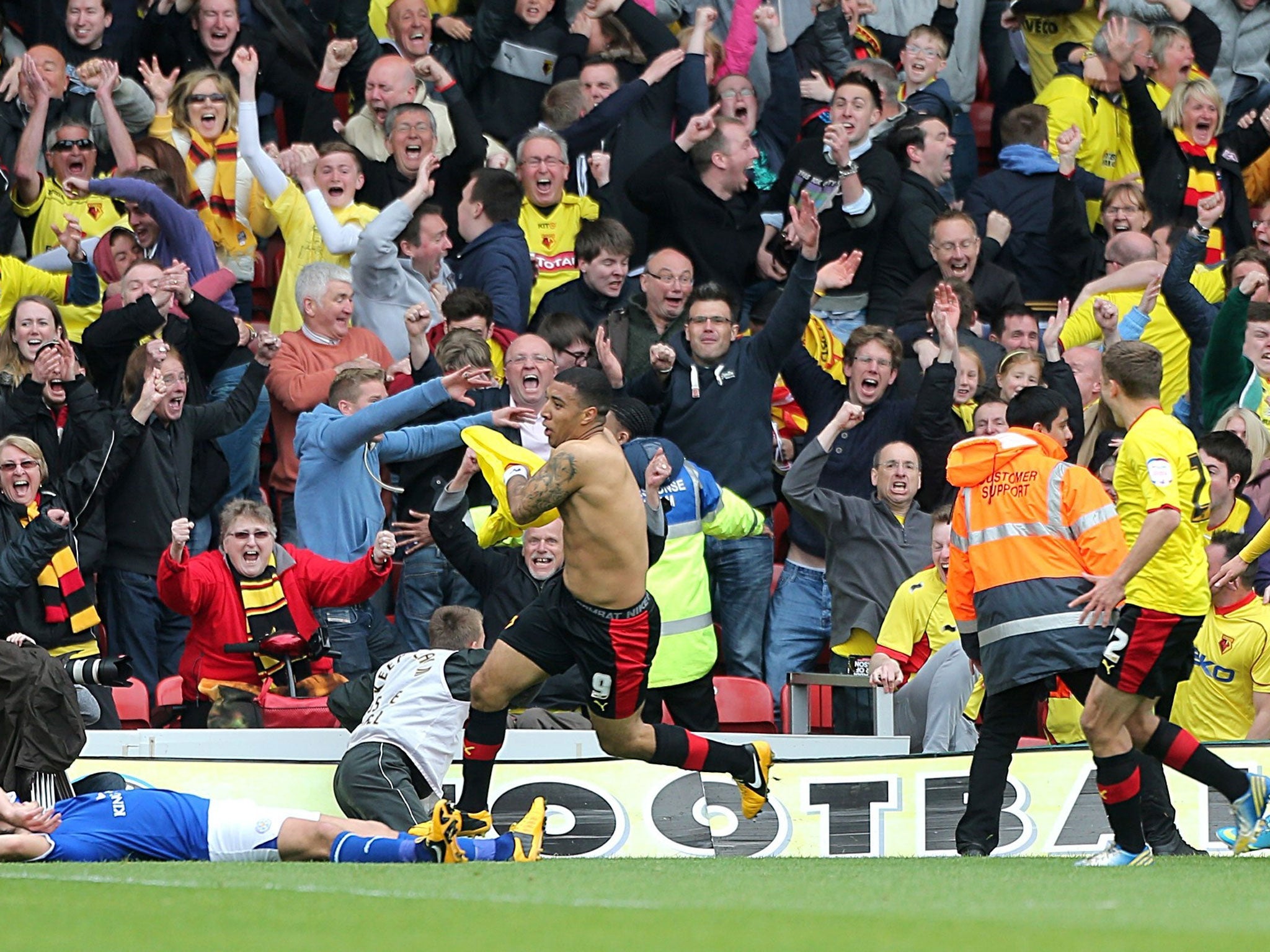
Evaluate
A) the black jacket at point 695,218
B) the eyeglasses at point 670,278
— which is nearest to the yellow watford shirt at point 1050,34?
the black jacket at point 695,218

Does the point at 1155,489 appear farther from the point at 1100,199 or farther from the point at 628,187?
the point at 1100,199

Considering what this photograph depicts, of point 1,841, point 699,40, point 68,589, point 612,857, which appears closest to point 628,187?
point 699,40

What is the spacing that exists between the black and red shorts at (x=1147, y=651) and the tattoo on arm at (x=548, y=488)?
217 centimetres

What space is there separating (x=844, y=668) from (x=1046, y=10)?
7.06 m

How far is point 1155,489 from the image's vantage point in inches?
301

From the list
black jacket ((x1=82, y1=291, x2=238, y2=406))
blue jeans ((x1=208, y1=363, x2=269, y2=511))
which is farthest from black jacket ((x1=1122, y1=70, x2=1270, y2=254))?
black jacket ((x1=82, y1=291, x2=238, y2=406))

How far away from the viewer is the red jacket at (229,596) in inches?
395

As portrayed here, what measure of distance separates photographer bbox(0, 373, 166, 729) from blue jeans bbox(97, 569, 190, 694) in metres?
0.23

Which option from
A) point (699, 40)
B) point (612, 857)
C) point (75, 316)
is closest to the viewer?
point (612, 857)

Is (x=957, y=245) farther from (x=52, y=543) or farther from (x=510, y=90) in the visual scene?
(x=52, y=543)

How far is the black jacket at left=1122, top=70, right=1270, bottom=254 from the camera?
1484 centimetres

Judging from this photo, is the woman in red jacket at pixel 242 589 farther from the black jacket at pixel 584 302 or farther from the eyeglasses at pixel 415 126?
the eyeglasses at pixel 415 126

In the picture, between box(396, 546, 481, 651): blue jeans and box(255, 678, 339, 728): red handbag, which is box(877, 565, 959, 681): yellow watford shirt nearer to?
box(396, 546, 481, 651): blue jeans

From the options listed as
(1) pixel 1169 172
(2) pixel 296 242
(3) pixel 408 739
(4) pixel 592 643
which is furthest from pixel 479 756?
(1) pixel 1169 172
